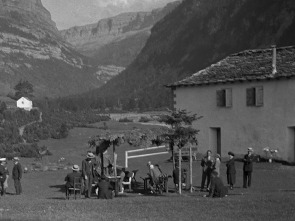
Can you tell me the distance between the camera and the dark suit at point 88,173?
21.6 metres

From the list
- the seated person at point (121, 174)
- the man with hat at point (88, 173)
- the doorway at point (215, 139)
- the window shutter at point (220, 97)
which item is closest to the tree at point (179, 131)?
the seated person at point (121, 174)

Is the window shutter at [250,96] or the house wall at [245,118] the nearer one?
the house wall at [245,118]

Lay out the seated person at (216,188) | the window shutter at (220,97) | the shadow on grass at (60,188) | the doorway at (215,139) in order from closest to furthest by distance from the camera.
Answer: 1. the seated person at (216,188)
2. the shadow on grass at (60,188)
3. the window shutter at (220,97)
4. the doorway at (215,139)

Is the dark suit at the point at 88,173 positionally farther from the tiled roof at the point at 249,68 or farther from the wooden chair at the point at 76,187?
the tiled roof at the point at 249,68

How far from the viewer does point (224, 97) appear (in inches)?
1378

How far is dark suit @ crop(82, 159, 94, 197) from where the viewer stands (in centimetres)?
2161

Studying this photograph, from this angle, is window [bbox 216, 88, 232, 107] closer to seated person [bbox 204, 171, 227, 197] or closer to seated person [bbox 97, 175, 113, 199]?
seated person [bbox 204, 171, 227, 197]

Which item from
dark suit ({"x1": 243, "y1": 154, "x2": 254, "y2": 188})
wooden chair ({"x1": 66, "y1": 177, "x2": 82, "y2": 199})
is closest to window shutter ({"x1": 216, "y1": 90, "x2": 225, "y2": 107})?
dark suit ({"x1": 243, "y1": 154, "x2": 254, "y2": 188})

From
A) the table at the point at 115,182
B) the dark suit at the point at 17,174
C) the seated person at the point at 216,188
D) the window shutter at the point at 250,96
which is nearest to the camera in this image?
the seated person at the point at 216,188

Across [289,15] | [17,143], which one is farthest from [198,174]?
[289,15]

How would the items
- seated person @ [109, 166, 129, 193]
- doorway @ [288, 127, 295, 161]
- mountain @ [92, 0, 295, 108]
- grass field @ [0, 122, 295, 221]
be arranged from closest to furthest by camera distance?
grass field @ [0, 122, 295, 221] → seated person @ [109, 166, 129, 193] → doorway @ [288, 127, 295, 161] → mountain @ [92, 0, 295, 108]

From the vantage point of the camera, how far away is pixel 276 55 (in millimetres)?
35125

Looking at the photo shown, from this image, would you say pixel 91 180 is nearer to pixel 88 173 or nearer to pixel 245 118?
pixel 88 173

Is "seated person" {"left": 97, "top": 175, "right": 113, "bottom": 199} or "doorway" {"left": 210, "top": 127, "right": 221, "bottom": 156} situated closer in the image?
"seated person" {"left": 97, "top": 175, "right": 113, "bottom": 199}
